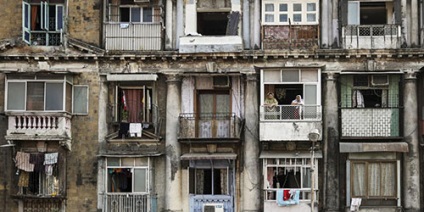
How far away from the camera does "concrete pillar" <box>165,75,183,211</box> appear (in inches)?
1214

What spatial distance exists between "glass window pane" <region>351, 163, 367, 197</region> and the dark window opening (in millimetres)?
8071

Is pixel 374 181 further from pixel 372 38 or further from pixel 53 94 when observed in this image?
pixel 53 94

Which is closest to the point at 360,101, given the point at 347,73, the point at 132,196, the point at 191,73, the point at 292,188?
the point at 347,73

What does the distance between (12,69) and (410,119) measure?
1654 cm

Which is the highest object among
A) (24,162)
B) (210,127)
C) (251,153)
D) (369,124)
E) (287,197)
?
(369,124)

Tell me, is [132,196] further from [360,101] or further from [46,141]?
[360,101]

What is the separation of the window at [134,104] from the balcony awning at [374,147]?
8.17 metres

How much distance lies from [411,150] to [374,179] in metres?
1.88

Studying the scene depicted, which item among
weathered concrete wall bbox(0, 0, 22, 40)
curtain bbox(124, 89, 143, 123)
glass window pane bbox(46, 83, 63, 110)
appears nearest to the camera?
glass window pane bbox(46, 83, 63, 110)

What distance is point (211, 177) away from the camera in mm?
31375

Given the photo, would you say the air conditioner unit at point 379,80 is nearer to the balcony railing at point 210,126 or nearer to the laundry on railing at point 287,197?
the laundry on railing at point 287,197

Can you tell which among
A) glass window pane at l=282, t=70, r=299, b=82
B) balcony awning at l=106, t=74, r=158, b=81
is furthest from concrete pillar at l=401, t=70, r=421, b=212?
balcony awning at l=106, t=74, r=158, b=81

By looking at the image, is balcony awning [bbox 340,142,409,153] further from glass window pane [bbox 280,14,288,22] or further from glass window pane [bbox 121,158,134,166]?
glass window pane [bbox 121,158,134,166]

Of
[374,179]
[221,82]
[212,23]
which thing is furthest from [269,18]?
[374,179]
